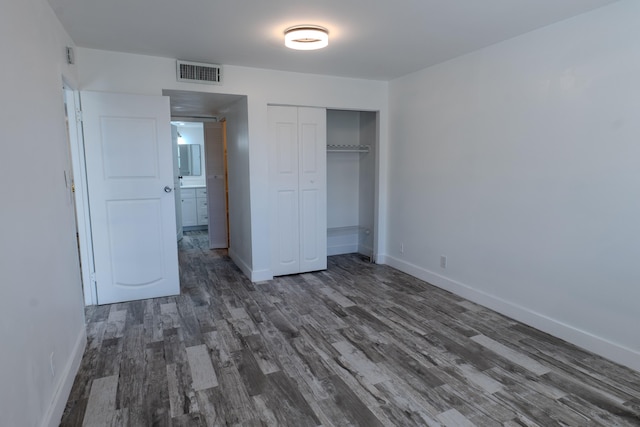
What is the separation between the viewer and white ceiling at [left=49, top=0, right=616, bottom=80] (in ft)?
7.82

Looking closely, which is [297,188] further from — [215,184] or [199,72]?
[215,184]

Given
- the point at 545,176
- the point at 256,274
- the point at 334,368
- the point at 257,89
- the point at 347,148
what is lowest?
the point at 334,368

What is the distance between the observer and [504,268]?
3244mm

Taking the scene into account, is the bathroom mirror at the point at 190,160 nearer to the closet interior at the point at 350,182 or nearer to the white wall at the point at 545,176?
the closet interior at the point at 350,182

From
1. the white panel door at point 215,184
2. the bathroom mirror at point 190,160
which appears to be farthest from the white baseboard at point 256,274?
the bathroom mirror at point 190,160

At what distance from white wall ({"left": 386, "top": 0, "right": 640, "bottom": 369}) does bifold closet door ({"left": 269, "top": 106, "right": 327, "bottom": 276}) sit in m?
1.24

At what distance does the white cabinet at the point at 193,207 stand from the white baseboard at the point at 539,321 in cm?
466

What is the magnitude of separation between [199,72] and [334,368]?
3026 mm

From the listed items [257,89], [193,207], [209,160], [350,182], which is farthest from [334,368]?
[193,207]

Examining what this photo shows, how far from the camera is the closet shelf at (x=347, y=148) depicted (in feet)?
16.2

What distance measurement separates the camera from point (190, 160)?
777cm

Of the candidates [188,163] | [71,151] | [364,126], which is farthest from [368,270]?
[188,163]

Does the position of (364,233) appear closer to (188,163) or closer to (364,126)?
(364,126)

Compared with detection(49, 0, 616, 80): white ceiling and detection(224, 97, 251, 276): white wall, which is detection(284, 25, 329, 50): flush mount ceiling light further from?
detection(224, 97, 251, 276): white wall
